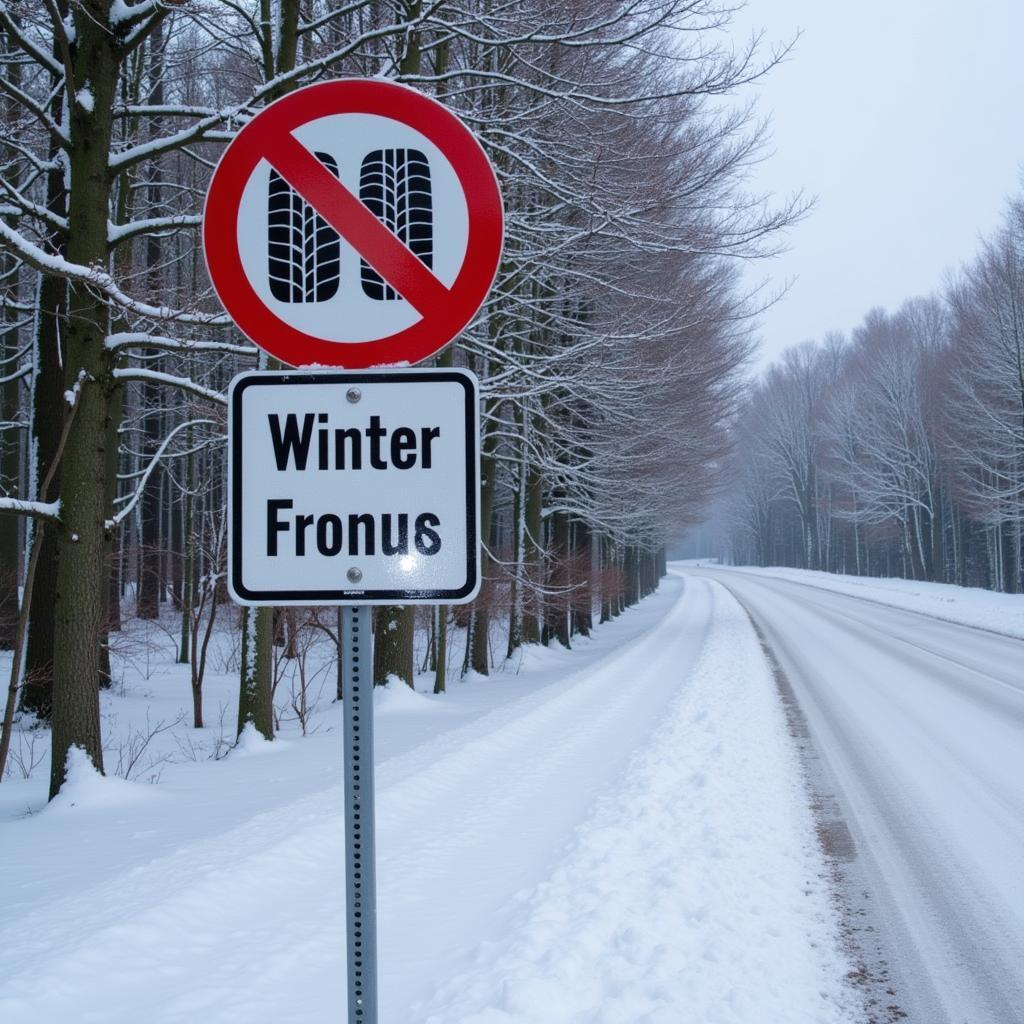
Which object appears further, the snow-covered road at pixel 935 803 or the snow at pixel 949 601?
the snow at pixel 949 601

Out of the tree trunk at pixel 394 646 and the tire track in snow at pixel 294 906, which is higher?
the tree trunk at pixel 394 646

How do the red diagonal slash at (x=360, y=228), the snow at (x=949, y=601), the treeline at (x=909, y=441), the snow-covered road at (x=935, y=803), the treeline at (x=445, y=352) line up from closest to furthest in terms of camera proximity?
the red diagonal slash at (x=360, y=228)
the snow-covered road at (x=935, y=803)
the treeline at (x=445, y=352)
the snow at (x=949, y=601)
the treeline at (x=909, y=441)

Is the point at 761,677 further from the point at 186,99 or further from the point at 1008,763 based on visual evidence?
the point at 186,99

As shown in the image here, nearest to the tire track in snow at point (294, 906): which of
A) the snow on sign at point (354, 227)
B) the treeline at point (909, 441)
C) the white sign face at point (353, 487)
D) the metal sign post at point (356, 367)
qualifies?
the metal sign post at point (356, 367)

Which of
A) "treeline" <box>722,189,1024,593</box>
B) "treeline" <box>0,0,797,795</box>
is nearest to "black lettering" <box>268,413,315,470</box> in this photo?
"treeline" <box>0,0,797,795</box>

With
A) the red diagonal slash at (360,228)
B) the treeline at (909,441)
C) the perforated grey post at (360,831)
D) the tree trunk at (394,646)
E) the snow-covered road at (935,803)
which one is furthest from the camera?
the treeline at (909,441)

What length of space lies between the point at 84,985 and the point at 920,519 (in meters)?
56.1

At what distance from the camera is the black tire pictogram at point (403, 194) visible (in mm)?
2156

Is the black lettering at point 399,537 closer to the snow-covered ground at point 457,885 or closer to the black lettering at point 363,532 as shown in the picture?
the black lettering at point 363,532

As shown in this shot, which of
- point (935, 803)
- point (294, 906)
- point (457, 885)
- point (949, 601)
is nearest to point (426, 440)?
point (294, 906)

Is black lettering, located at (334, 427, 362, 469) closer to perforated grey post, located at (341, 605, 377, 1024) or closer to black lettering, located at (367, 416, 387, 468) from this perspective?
black lettering, located at (367, 416, 387, 468)

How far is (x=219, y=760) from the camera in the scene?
31.9ft

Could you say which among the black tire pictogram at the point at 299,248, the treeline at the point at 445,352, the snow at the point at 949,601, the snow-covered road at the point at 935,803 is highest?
the treeline at the point at 445,352

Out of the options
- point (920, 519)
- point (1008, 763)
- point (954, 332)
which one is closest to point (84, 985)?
point (1008, 763)
